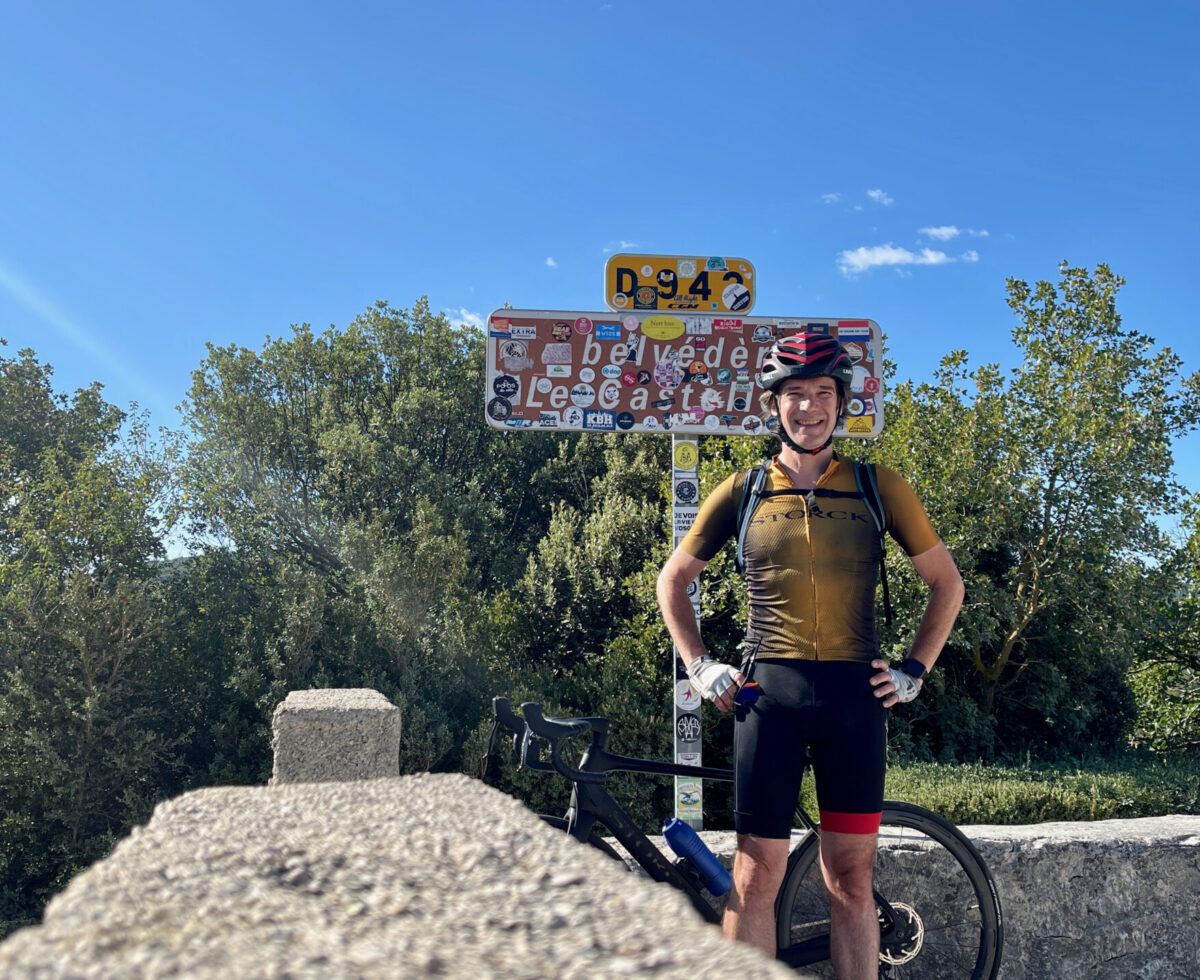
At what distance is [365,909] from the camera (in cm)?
110

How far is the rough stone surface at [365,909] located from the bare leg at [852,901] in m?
1.39

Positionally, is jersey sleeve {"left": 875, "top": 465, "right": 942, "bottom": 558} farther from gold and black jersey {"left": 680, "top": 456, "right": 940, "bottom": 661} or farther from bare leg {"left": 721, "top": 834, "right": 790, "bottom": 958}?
bare leg {"left": 721, "top": 834, "right": 790, "bottom": 958}

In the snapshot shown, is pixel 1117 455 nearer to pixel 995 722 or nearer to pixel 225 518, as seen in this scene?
pixel 995 722

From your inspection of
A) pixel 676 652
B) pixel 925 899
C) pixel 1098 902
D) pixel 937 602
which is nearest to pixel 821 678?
pixel 937 602

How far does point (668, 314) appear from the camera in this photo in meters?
5.34

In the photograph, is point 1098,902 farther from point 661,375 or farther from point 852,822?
point 661,375

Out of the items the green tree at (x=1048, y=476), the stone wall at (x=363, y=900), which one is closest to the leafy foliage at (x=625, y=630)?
the green tree at (x=1048, y=476)

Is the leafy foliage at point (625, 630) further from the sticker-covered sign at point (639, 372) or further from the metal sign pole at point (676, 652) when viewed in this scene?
the sticker-covered sign at point (639, 372)

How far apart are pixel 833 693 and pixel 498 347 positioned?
323 cm

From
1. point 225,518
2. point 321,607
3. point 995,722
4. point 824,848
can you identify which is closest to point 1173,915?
point 824,848

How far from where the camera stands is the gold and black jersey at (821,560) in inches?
103

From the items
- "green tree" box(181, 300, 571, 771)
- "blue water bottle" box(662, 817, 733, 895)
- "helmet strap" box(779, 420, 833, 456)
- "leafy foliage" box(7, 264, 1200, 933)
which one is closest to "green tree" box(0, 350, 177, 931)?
"leafy foliage" box(7, 264, 1200, 933)

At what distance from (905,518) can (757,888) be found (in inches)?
44.9

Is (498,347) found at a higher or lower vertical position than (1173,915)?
higher
